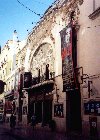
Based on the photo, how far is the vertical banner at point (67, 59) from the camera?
57.9 feet

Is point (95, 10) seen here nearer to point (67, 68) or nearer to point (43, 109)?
point (67, 68)

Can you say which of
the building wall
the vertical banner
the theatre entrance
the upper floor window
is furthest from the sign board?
the theatre entrance

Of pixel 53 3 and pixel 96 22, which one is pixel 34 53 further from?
pixel 96 22

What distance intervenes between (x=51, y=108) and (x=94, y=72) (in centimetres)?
757

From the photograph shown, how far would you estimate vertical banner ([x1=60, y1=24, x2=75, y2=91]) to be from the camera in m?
17.7

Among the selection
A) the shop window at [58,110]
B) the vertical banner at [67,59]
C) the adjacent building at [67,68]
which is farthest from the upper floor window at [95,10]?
the shop window at [58,110]

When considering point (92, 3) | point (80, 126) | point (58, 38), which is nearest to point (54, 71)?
point (58, 38)

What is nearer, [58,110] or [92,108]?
[92,108]

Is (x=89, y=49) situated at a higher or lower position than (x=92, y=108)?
higher

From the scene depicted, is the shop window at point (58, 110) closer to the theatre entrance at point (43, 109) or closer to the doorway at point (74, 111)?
the doorway at point (74, 111)

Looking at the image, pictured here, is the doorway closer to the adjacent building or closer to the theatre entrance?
the adjacent building

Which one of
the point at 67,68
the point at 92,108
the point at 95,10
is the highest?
the point at 95,10

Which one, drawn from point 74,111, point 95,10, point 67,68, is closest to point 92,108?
point 74,111

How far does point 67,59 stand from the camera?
18375mm
